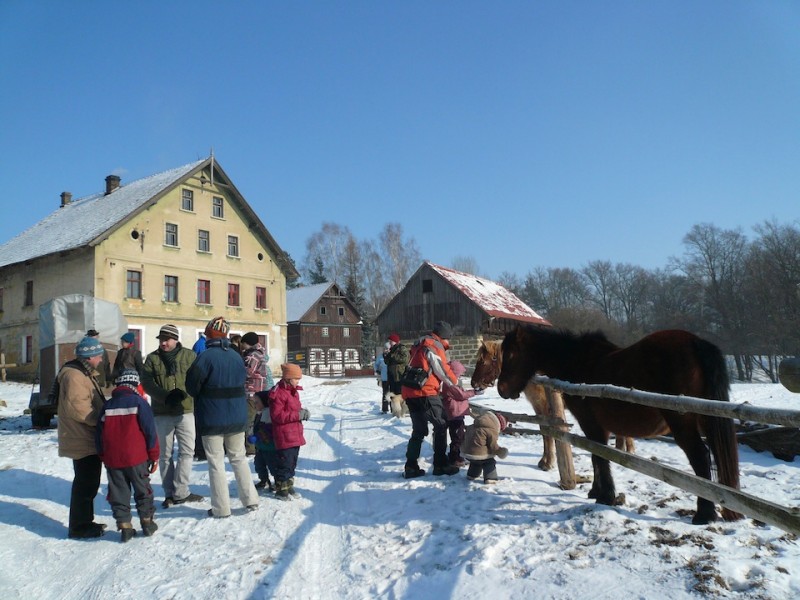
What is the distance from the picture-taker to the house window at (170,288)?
2762cm

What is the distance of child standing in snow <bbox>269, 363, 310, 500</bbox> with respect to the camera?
19.1ft

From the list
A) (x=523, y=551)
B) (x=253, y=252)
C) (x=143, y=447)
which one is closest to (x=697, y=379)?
(x=523, y=551)

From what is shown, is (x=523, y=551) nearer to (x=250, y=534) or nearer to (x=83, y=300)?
(x=250, y=534)

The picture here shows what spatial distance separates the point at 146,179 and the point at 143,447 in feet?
101

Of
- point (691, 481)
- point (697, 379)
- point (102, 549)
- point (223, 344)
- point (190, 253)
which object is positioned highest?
point (190, 253)

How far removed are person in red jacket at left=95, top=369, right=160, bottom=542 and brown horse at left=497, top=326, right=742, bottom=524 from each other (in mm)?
4075

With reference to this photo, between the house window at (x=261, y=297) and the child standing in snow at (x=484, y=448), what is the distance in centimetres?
2839

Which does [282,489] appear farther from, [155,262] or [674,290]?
[674,290]

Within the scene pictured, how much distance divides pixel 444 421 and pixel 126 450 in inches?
139

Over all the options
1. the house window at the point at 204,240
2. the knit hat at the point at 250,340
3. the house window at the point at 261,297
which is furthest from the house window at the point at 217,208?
the knit hat at the point at 250,340

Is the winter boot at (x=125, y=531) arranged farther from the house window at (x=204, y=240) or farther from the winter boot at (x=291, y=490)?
the house window at (x=204, y=240)

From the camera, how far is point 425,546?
4145 millimetres

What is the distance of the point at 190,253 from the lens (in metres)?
29.0

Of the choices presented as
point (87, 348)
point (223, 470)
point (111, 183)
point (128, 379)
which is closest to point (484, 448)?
point (223, 470)
